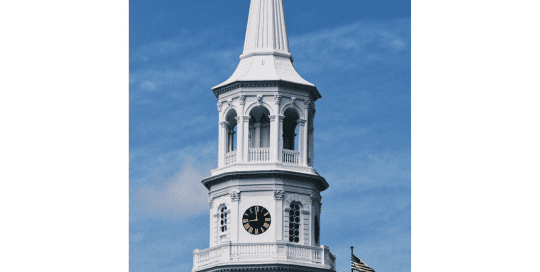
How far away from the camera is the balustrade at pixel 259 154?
90.8 metres

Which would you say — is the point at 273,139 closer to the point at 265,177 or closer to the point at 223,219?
the point at 265,177

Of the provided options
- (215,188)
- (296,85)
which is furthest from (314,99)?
(215,188)

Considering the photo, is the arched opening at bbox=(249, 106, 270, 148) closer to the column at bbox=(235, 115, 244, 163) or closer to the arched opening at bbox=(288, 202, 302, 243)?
the column at bbox=(235, 115, 244, 163)

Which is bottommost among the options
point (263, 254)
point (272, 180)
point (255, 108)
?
point (263, 254)

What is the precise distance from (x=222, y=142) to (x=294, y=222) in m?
8.25

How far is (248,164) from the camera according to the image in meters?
90.4

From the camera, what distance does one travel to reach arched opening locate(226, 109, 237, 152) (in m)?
92.9

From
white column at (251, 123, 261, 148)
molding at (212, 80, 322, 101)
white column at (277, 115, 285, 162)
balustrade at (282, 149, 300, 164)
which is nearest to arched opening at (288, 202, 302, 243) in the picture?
balustrade at (282, 149, 300, 164)

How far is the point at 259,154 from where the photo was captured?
90.9 metres

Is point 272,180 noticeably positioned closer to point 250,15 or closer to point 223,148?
point 223,148

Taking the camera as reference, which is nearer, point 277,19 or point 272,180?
point 272,180

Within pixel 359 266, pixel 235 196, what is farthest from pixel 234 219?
pixel 359 266

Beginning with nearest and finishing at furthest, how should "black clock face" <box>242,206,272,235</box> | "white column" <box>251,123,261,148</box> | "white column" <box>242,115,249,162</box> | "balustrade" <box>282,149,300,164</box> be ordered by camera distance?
"black clock face" <box>242,206,272,235</box>
"white column" <box>242,115,249,162</box>
"balustrade" <box>282,149,300,164</box>
"white column" <box>251,123,261,148</box>

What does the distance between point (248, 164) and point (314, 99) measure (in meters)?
8.23
